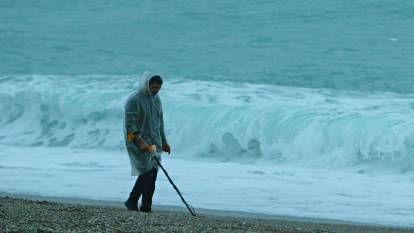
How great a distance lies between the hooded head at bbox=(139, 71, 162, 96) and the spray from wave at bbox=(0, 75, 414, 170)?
5338 mm

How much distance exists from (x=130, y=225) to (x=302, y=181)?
510 centimetres

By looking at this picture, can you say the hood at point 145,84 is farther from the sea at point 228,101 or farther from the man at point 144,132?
the sea at point 228,101

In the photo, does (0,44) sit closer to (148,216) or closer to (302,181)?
(302,181)

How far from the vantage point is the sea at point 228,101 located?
38.4 ft

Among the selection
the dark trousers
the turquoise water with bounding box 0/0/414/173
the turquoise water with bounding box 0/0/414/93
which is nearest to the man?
the dark trousers

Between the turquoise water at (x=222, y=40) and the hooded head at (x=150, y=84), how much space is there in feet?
34.3

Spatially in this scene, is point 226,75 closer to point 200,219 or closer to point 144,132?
point 144,132

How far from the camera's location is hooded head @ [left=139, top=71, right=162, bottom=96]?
8773 millimetres

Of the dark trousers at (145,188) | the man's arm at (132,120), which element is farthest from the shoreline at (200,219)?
the man's arm at (132,120)

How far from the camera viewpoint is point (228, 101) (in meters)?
17.2

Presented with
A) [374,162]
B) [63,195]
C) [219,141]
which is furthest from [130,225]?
[219,141]

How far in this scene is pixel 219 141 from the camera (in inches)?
597

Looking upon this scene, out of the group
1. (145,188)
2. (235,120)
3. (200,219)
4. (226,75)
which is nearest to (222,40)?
(226,75)

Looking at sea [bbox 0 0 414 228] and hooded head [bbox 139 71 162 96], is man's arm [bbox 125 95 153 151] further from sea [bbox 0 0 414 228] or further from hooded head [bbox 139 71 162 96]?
sea [bbox 0 0 414 228]
